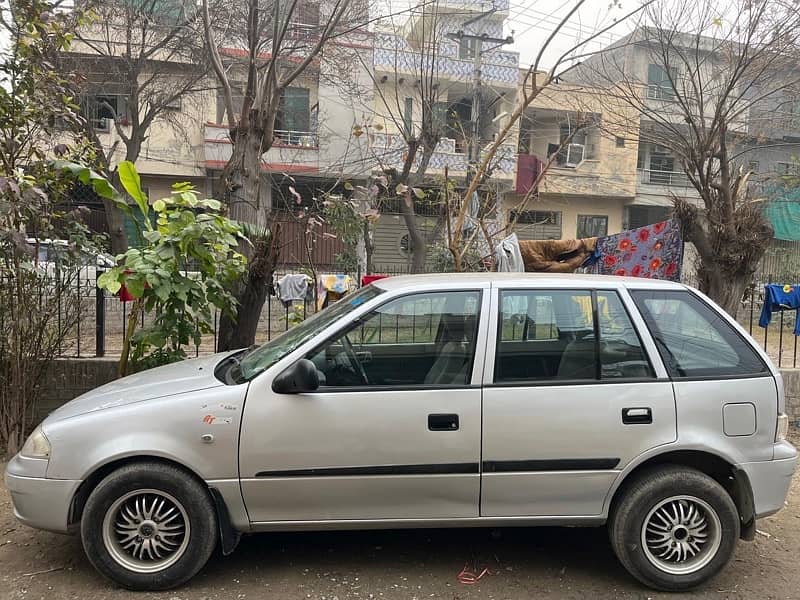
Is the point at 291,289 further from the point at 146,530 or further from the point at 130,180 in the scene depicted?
the point at 146,530

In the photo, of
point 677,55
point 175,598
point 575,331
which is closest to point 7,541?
point 175,598

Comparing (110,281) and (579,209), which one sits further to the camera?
(579,209)

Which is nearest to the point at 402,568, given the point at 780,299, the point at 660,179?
the point at 780,299

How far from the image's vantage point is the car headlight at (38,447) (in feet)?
10.6

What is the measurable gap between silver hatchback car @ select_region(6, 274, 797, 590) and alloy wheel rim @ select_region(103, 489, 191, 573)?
1cm

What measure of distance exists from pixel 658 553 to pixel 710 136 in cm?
723

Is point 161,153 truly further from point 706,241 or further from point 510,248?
point 706,241

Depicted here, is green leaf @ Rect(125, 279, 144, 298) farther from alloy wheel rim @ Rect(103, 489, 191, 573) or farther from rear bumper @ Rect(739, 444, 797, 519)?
rear bumper @ Rect(739, 444, 797, 519)

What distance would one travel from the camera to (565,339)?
11.5 feet

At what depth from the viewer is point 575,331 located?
11.5ft

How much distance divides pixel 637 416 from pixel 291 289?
7.47 m

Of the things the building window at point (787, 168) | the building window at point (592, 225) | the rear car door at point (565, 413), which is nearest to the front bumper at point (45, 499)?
the rear car door at point (565, 413)

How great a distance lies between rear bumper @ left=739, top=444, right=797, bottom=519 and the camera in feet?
11.1

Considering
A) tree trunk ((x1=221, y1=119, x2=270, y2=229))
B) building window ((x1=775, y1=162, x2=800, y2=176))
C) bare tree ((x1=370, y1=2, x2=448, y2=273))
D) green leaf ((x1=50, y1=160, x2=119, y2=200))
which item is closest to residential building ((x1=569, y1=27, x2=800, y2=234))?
building window ((x1=775, y1=162, x2=800, y2=176))
